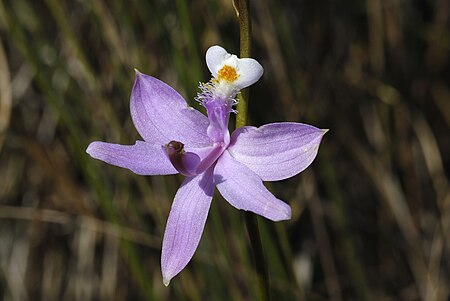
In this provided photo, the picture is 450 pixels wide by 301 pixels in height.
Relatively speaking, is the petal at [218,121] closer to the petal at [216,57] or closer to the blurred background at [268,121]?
the petal at [216,57]

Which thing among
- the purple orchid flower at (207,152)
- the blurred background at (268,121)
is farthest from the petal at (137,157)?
the blurred background at (268,121)

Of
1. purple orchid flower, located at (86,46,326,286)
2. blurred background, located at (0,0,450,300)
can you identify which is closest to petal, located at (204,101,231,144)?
purple orchid flower, located at (86,46,326,286)

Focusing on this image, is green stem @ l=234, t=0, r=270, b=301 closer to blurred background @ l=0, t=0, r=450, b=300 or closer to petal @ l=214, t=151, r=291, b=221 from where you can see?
petal @ l=214, t=151, r=291, b=221

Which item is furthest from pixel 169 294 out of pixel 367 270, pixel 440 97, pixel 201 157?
pixel 201 157

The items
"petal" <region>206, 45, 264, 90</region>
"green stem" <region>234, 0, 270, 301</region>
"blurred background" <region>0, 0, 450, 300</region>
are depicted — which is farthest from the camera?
"blurred background" <region>0, 0, 450, 300</region>

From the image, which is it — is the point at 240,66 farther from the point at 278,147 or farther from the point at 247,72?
the point at 278,147

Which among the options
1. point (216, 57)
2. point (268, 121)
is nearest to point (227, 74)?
point (216, 57)
